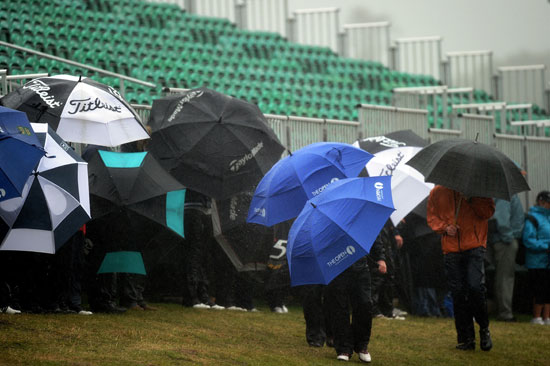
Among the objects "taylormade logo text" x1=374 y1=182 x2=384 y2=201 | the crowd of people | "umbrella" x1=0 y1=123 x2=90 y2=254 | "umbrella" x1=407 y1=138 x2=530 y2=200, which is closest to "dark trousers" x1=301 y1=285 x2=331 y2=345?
the crowd of people

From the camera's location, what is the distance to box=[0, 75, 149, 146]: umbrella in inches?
397

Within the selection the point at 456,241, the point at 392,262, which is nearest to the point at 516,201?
the point at 392,262

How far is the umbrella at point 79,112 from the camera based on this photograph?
1009cm

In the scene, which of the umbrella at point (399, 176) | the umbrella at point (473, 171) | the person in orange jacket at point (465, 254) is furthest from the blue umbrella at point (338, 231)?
the umbrella at point (399, 176)

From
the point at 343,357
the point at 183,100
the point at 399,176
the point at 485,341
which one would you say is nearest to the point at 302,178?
the point at 343,357

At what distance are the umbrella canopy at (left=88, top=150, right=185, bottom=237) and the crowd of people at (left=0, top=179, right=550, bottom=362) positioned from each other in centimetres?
56

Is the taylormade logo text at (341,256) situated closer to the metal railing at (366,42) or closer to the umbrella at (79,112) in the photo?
the umbrella at (79,112)

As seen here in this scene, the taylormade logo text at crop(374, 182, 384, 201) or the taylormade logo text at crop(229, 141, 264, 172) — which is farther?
the taylormade logo text at crop(229, 141, 264, 172)

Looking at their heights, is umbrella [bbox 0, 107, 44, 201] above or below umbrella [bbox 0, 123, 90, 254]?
above

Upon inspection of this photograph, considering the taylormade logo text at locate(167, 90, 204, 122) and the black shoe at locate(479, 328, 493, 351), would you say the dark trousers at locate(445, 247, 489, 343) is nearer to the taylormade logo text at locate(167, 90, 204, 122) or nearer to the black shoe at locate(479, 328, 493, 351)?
the black shoe at locate(479, 328, 493, 351)

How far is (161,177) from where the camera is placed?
10.2 meters

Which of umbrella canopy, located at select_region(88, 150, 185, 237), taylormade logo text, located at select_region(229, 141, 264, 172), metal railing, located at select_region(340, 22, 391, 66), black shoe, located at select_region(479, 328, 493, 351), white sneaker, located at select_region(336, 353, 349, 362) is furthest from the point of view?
metal railing, located at select_region(340, 22, 391, 66)

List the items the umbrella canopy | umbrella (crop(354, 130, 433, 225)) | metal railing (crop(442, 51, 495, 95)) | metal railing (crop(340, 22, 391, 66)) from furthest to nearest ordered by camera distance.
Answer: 1. metal railing (crop(340, 22, 391, 66))
2. metal railing (crop(442, 51, 495, 95))
3. umbrella (crop(354, 130, 433, 225))
4. the umbrella canopy

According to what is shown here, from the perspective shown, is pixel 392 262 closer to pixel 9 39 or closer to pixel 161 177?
pixel 161 177
